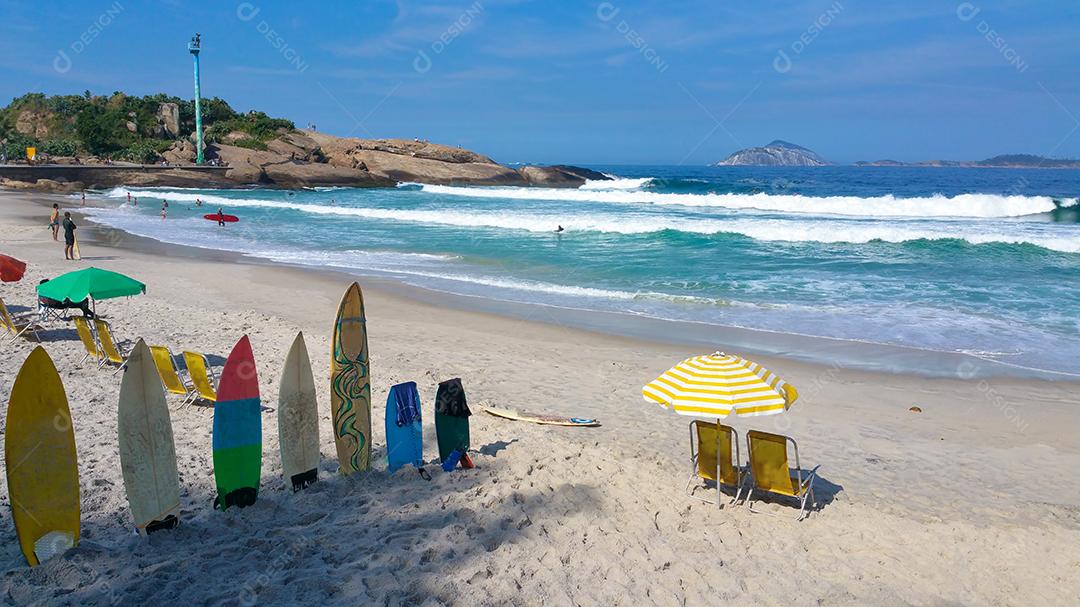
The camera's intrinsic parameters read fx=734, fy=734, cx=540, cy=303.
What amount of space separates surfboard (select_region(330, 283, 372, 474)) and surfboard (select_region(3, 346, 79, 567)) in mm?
1826

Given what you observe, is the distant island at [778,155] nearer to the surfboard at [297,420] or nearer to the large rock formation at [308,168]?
the large rock formation at [308,168]

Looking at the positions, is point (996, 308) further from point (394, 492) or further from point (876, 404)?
point (394, 492)

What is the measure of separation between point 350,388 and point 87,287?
4889 mm

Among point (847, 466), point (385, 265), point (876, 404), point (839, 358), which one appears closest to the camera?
point (847, 466)

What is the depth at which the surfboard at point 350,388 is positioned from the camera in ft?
19.1

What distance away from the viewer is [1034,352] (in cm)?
1139

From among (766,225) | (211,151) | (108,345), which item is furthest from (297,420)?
(211,151)

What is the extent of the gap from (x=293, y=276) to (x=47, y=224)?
47.4 feet

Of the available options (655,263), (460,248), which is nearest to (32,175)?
(460,248)

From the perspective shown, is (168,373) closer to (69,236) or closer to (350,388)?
(350,388)

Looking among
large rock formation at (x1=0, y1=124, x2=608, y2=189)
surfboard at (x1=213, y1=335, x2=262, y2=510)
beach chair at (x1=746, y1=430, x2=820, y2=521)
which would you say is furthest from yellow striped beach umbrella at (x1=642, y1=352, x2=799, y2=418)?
large rock formation at (x1=0, y1=124, x2=608, y2=189)

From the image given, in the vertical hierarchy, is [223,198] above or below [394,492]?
above

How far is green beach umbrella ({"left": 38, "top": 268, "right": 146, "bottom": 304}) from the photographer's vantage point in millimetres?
8755

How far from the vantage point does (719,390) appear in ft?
18.8
